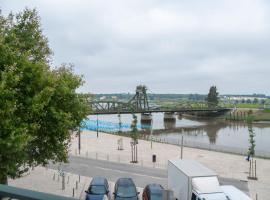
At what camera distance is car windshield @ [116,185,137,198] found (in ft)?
79.5

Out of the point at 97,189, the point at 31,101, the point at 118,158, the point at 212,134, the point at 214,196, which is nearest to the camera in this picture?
the point at 31,101

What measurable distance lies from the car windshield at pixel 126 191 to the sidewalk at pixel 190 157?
10789mm

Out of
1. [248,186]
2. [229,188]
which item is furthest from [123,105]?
[229,188]

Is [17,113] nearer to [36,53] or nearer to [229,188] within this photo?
[36,53]

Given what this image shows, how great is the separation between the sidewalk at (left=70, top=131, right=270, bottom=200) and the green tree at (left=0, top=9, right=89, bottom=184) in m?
17.5

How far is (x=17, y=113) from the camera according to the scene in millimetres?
17234

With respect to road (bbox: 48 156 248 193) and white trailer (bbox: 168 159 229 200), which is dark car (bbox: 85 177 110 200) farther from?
road (bbox: 48 156 248 193)

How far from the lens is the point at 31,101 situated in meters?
17.1

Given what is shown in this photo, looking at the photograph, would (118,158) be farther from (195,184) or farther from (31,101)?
(31,101)

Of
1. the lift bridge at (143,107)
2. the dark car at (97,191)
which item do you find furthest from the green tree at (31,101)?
the lift bridge at (143,107)

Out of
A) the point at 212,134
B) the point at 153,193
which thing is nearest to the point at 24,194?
the point at 153,193

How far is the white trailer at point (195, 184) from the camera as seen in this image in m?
20.4

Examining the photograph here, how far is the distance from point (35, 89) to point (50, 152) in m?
4.14

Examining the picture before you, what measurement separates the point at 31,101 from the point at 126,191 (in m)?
10.6
